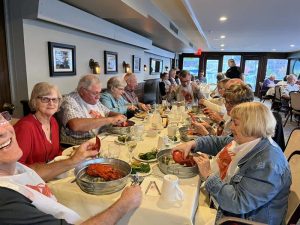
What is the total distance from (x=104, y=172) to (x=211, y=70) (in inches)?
560

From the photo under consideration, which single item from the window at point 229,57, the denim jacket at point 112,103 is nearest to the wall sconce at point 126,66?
the denim jacket at point 112,103

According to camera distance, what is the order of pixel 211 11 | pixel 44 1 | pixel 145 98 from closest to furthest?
1. pixel 44 1
2. pixel 211 11
3. pixel 145 98

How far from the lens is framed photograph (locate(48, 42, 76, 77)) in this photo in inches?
114

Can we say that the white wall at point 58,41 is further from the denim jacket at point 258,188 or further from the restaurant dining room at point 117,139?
the denim jacket at point 258,188

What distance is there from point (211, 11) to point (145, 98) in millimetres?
3235

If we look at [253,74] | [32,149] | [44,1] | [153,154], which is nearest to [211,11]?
[44,1]

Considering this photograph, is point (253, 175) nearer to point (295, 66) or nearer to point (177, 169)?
point (177, 169)

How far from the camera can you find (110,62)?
4566mm

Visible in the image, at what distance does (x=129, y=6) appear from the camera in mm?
3016

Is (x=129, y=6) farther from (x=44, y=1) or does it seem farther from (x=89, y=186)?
(x=89, y=186)

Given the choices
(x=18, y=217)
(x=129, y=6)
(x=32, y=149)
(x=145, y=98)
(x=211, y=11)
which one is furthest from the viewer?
(x=145, y=98)

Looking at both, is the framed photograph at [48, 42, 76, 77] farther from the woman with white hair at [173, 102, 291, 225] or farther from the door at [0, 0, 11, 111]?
the woman with white hair at [173, 102, 291, 225]

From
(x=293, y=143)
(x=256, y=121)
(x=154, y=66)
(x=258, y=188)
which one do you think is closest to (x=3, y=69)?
(x=256, y=121)

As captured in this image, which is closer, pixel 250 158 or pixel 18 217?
pixel 18 217
